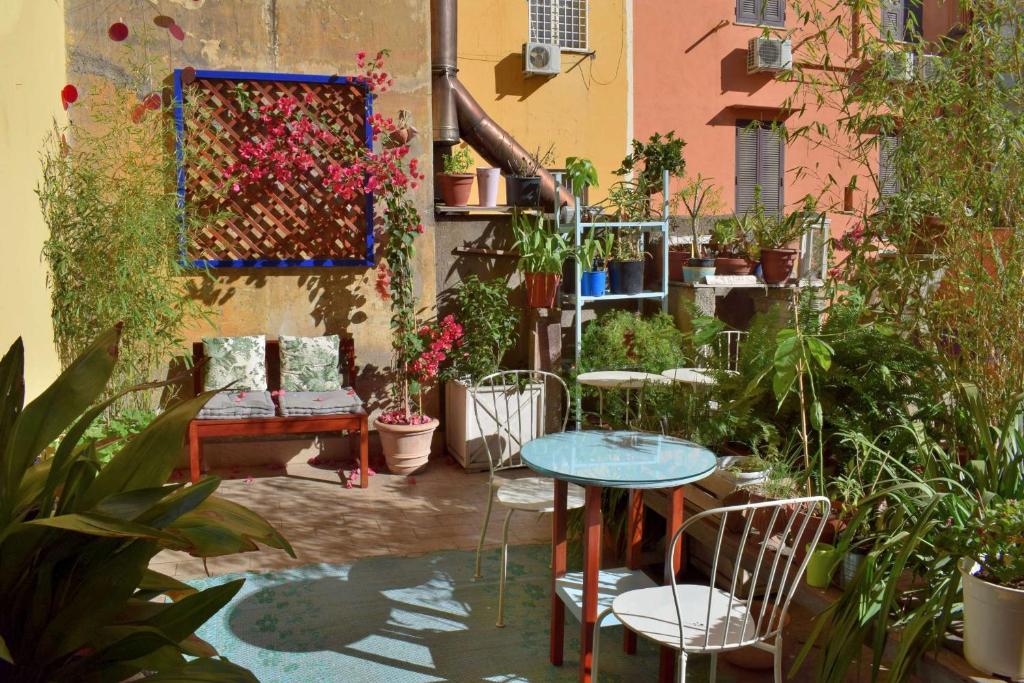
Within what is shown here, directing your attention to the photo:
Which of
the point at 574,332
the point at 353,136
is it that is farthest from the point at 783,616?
the point at 353,136

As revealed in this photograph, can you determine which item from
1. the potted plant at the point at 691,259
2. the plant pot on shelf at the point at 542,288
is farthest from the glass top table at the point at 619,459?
the potted plant at the point at 691,259

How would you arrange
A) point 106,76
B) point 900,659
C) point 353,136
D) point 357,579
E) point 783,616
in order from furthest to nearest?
point 353,136 < point 106,76 < point 357,579 < point 783,616 < point 900,659

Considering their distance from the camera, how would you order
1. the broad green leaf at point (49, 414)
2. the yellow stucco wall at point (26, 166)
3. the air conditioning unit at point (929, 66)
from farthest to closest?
the yellow stucco wall at point (26, 166) < the air conditioning unit at point (929, 66) < the broad green leaf at point (49, 414)

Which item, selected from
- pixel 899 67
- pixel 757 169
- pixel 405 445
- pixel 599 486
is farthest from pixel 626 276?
pixel 757 169

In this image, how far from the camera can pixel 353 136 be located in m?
5.63

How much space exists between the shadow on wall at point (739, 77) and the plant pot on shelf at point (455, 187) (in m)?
5.43

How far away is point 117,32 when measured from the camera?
5.15m

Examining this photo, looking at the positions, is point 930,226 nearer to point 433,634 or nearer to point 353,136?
point 433,634

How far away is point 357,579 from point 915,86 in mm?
2841

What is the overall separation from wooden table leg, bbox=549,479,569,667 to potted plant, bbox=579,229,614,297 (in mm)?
2804

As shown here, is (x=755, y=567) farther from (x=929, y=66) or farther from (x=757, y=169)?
(x=757, y=169)

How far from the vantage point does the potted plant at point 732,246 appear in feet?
20.5

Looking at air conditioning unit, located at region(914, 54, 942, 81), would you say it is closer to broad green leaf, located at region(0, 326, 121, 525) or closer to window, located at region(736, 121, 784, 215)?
broad green leaf, located at region(0, 326, 121, 525)

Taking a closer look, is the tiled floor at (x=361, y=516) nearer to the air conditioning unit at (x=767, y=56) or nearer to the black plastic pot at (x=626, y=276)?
the black plastic pot at (x=626, y=276)
